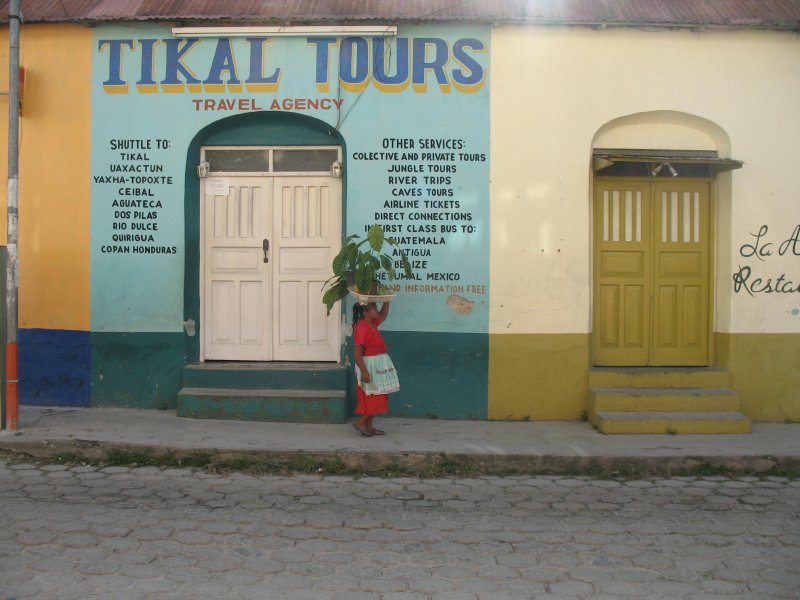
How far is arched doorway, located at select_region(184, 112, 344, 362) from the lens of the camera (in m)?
7.56

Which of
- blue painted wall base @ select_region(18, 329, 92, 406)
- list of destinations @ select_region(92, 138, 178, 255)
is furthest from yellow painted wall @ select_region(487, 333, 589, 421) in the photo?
blue painted wall base @ select_region(18, 329, 92, 406)

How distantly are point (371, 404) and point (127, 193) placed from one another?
3.38 metres

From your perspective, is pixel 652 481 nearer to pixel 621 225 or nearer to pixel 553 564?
pixel 553 564

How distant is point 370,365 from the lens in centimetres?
657

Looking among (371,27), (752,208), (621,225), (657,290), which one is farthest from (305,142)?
(752,208)

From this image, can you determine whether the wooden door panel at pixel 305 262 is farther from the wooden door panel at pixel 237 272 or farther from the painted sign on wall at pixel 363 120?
the painted sign on wall at pixel 363 120

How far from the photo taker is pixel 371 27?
7.19 metres

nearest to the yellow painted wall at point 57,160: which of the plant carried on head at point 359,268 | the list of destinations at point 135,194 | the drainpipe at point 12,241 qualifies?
the list of destinations at point 135,194

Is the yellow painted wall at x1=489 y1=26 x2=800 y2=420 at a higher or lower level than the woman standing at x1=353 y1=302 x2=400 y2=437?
higher

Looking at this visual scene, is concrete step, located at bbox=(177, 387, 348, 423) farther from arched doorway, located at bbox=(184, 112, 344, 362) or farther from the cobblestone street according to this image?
the cobblestone street

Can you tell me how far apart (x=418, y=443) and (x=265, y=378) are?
1.84 metres

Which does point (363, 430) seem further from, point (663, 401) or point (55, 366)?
point (55, 366)

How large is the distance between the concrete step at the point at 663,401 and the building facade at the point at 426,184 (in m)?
0.18

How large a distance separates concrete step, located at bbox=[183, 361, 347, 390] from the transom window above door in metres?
2.08
